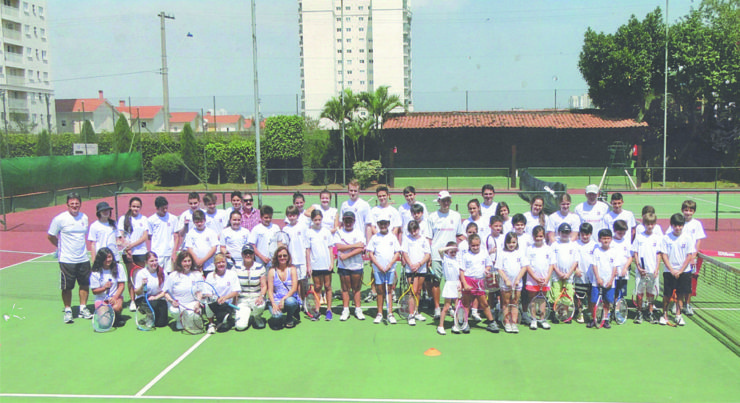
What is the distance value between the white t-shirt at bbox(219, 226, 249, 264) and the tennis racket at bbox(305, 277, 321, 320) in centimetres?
126

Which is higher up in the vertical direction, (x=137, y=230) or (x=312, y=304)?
(x=137, y=230)

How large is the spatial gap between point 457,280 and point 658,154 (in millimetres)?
31790

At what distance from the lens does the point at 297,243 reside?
9.45 meters

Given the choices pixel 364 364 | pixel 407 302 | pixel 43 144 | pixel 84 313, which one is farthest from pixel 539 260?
pixel 43 144

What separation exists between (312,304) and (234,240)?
5.26 ft

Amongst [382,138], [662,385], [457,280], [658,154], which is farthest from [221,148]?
[662,385]

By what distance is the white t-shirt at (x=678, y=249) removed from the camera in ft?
28.9

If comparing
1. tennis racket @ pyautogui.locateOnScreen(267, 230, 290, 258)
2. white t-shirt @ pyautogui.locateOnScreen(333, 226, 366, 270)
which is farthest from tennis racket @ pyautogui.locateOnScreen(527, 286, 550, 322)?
tennis racket @ pyautogui.locateOnScreen(267, 230, 290, 258)

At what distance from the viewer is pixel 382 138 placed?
36156 mm

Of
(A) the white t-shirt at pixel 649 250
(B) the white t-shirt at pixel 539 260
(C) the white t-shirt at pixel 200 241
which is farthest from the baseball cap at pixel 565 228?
(C) the white t-shirt at pixel 200 241

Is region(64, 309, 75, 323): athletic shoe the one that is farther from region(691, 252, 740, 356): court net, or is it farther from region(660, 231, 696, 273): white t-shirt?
region(691, 252, 740, 356): court net

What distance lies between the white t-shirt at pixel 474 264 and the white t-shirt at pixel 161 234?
4773 millimetres

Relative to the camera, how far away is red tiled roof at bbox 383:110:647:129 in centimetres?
3441

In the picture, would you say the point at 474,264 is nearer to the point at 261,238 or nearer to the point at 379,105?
the point at 261,238
